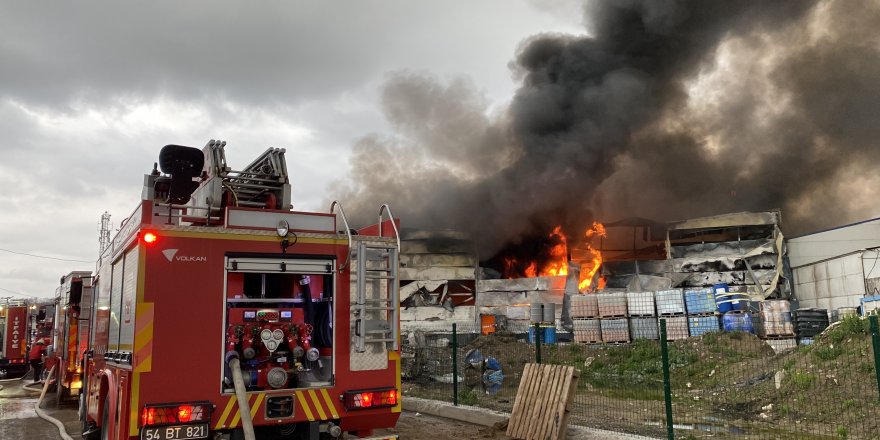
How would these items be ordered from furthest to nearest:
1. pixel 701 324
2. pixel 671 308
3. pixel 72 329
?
1. pixel 671 308
2. pixel 701 324
3. pixel 72 329

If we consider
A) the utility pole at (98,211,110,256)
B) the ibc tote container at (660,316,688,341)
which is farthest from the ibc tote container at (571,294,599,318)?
the utility pole at (98,211,110,256)

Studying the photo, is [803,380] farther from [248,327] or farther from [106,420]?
[106,420]

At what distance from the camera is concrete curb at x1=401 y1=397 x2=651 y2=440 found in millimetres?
7812

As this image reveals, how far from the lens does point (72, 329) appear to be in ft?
38.2

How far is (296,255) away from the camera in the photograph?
17.4 feet

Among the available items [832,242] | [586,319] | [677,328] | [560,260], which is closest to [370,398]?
[677,328]

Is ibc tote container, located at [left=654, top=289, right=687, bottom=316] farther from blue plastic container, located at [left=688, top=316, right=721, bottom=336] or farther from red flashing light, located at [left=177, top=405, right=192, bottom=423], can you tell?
red flashing light, located at [left=177, top=405, right=192, bottom=423]

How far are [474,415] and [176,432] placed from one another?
6.29 metres

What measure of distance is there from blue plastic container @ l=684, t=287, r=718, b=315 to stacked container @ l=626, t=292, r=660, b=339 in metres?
1.17

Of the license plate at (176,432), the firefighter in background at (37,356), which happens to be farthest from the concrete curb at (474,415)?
the firefighter in background at (37,356)

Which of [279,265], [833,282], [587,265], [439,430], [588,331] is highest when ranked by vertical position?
[587,265]

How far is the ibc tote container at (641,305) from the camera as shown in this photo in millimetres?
→ 21375

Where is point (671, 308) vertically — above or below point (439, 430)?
above

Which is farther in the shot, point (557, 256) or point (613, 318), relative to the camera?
point (557, 256)
